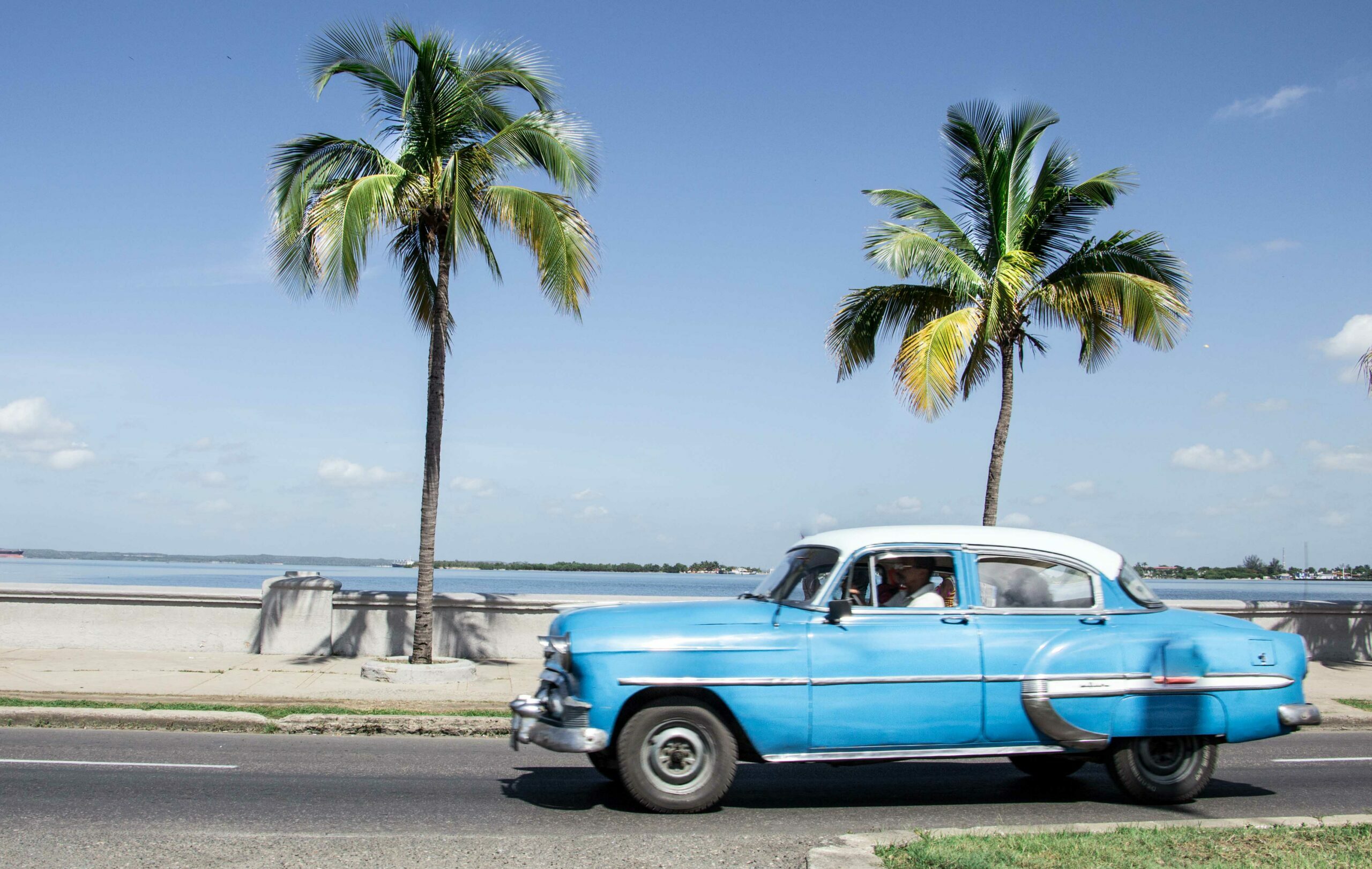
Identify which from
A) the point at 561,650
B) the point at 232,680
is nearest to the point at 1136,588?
the point at 561,650

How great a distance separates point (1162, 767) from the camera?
7090 mm

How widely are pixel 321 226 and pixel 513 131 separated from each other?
8.64 feet

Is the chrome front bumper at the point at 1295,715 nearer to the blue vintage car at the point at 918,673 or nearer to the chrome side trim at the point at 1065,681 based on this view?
the blue vintage car at the point at 918,673

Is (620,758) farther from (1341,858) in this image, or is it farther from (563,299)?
(563,299)

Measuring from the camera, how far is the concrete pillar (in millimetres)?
14734

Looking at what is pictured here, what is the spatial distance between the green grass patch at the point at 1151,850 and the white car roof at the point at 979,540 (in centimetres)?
188

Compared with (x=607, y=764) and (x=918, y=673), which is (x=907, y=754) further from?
(x=607, y=764)

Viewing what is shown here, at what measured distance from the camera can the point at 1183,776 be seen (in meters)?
7.08

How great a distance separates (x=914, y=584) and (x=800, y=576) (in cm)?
74

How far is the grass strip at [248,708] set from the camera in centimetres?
1018

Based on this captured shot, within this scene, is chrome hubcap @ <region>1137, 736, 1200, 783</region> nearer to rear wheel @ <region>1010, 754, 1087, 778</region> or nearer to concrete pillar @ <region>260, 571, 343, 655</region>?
rear wheel @ <region>1010, 754, 1087, 778</region>

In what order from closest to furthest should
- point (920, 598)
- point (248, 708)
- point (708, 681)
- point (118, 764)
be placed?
point (708, 681) < point (920, 598) < point (118, 764) < point (248, 708)

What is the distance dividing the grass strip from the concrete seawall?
3.97 meters

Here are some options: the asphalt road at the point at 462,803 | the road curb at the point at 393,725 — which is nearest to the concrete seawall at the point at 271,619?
the road curb at the point at 393,725
